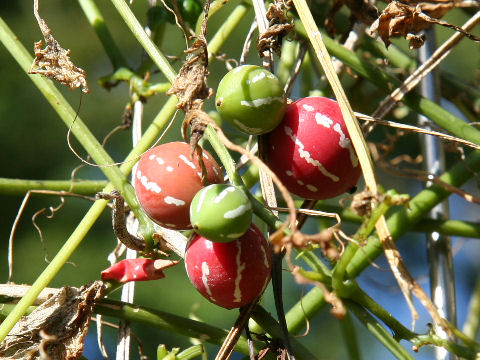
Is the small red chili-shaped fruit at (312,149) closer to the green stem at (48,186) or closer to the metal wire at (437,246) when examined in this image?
the metal wire at (437,246)

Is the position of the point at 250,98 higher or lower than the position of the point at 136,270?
higher

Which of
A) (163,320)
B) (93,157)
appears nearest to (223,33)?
(93,157)

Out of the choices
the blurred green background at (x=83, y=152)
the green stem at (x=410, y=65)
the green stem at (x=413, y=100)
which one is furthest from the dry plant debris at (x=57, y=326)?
the blurred green background at (x=83, y=152)

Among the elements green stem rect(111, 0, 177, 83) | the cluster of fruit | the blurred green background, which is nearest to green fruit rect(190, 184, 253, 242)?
the cluster of fruit

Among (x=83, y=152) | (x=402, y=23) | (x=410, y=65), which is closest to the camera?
(x=402, y=23)

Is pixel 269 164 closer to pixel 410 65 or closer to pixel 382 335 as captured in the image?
pixel 382 335

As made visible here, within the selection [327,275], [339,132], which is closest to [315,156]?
[339,132]

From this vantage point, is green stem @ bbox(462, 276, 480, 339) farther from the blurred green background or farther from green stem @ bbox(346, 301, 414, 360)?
the blurred green background
